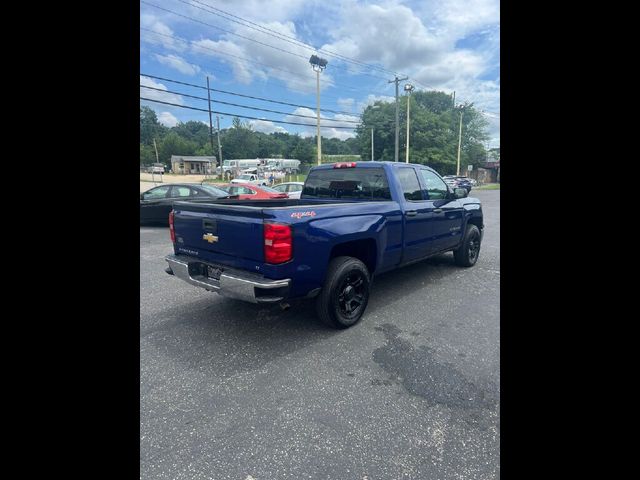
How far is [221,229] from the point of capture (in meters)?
3.53

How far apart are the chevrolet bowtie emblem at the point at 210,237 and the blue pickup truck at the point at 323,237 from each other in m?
0.01

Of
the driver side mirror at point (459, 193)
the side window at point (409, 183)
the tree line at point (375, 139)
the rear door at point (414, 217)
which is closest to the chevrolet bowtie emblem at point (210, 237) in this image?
the rear door at point (414, 217)

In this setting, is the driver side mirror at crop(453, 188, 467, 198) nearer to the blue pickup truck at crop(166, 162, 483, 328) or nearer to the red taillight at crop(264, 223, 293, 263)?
the blue pickup truck at crop(166, 162, 483, 328)

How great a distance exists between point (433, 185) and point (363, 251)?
2077 mm

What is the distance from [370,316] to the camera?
167 inches

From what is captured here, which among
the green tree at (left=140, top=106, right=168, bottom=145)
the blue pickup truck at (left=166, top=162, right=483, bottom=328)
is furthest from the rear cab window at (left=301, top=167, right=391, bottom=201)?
the green tree at (left=140, top=106, right=168, bottom=145)

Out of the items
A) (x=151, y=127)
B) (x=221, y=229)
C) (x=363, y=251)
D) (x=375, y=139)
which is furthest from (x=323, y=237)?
(x=151, y=127)

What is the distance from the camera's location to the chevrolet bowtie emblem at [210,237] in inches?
143

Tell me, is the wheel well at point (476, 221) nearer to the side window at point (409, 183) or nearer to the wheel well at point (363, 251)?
the side window at point (409, 183)

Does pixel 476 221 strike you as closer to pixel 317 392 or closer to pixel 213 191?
pixel 317 392
